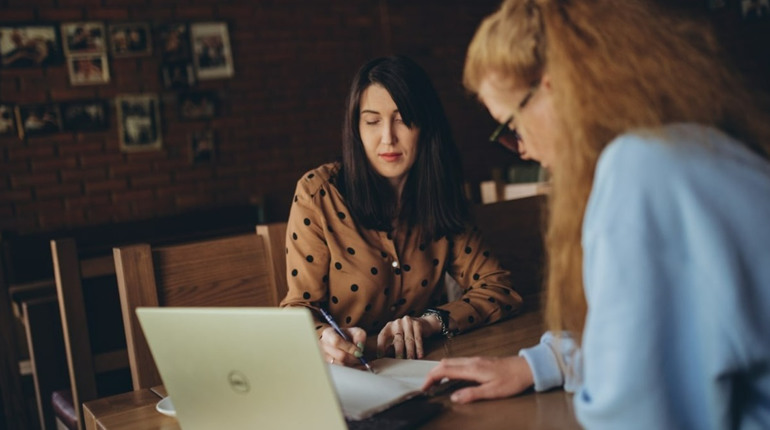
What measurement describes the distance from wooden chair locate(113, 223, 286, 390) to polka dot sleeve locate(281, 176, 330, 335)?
0.06 m

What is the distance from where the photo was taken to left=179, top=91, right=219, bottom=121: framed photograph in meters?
4.99

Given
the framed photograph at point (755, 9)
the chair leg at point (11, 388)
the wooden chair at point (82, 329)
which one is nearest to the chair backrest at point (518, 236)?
the wooden chair at point (82, 329)

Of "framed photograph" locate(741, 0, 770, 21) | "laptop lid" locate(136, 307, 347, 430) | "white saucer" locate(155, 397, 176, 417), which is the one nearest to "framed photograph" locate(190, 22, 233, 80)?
"framed photograph" locate(741, 0, 770, 21)

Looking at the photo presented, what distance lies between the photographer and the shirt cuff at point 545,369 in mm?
1131

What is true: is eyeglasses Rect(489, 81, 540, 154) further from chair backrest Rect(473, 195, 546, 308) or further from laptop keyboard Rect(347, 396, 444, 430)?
chair backrest Rect(473, 195, 546, 308)

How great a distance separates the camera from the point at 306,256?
5.87 feet

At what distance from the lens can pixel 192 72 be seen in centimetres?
502

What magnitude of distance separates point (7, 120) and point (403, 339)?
3.81 meters

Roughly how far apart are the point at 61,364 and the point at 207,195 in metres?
2.26

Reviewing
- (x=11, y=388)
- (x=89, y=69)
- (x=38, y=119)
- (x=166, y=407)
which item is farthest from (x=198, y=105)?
(x=166, y=407)

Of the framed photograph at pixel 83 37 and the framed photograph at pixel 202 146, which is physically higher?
the framed photograph at pixel 83 37

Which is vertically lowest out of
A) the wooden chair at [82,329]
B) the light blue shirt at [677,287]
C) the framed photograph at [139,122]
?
the wooden chair at [82,329]

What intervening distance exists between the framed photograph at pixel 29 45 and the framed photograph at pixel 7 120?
0.24 m

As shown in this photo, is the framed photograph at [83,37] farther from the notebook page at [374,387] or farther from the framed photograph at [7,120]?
the notebook page at [374,387]
